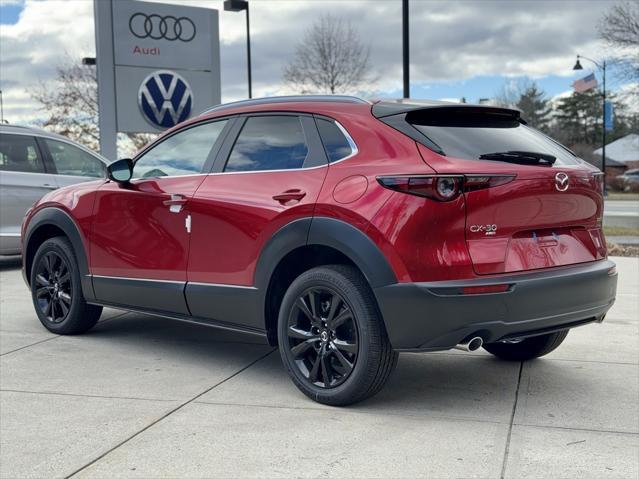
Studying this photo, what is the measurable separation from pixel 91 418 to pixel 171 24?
13944 mm

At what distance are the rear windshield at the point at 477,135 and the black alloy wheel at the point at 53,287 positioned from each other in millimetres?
3224

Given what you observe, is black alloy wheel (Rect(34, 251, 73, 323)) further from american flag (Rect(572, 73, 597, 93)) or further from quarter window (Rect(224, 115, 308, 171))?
american flag (Rect(572, 73, 597, 93))

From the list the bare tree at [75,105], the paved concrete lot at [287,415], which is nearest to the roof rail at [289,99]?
the paved concrete lot at [287,415]

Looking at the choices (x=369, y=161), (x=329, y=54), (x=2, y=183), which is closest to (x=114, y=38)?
(x=2, y=183)

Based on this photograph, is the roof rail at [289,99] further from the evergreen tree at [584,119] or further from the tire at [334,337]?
the evergreen tree at [584,119]

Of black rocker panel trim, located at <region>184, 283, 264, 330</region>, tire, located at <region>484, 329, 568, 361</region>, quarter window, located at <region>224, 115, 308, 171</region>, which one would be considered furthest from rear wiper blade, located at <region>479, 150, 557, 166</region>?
black rocker panel trim, located at <region>184, 283, 264, 330</region>

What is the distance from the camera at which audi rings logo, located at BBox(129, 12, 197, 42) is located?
1627 cm

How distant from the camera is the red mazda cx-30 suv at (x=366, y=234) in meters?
A: 3.95

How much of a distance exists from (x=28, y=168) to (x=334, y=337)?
24.0 feet

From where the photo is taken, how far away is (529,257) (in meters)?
4.12

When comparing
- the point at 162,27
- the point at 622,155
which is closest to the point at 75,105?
the point at 162,27

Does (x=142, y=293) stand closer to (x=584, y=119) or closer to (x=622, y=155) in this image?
(x=622, y=155)

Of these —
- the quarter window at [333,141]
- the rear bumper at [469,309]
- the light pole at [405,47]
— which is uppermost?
the light pole at [405,47]

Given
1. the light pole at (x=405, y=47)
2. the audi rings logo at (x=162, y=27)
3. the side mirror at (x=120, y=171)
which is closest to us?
the side mirror at (x=120, y=171)
